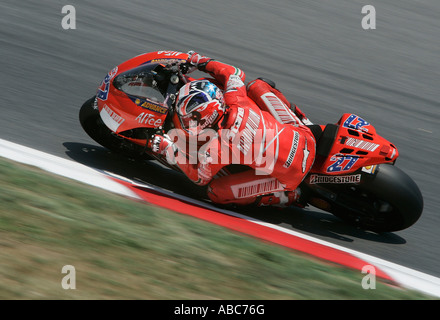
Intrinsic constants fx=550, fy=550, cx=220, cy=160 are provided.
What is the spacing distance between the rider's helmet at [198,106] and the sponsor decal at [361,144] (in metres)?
1.15

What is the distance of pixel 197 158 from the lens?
503cm

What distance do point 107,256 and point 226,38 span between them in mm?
6107

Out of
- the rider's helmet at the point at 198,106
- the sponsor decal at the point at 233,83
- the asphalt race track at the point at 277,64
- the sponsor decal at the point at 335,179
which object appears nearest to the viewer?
the rider's helmet at the point at 198,106

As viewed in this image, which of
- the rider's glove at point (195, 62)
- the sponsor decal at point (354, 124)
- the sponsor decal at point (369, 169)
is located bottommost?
the sponsor decal at point (369, 169)

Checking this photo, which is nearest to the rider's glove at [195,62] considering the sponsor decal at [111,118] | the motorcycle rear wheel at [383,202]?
the sponsor decal at [111,118]

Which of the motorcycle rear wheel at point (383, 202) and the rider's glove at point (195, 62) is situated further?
the rider's glove at point (195, 62)

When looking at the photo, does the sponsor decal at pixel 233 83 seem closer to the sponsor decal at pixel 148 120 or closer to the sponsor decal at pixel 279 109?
the sponsor decal at pixel 279 109

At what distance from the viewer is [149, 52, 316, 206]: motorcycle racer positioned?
482cm

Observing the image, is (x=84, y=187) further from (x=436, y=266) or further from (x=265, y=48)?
(x=265, y=48)

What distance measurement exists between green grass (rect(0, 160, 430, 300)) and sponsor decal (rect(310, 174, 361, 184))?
1.03 m

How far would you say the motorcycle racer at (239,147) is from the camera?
482 cm

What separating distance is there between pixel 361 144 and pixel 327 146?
0.29 meters

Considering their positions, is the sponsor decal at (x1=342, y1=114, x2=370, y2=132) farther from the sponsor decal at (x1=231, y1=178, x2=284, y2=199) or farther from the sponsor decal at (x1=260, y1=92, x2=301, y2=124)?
the sponsor decal at (x1=231, y1=178, x2=284, y2=199)

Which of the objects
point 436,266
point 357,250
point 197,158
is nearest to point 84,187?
point 197,158
